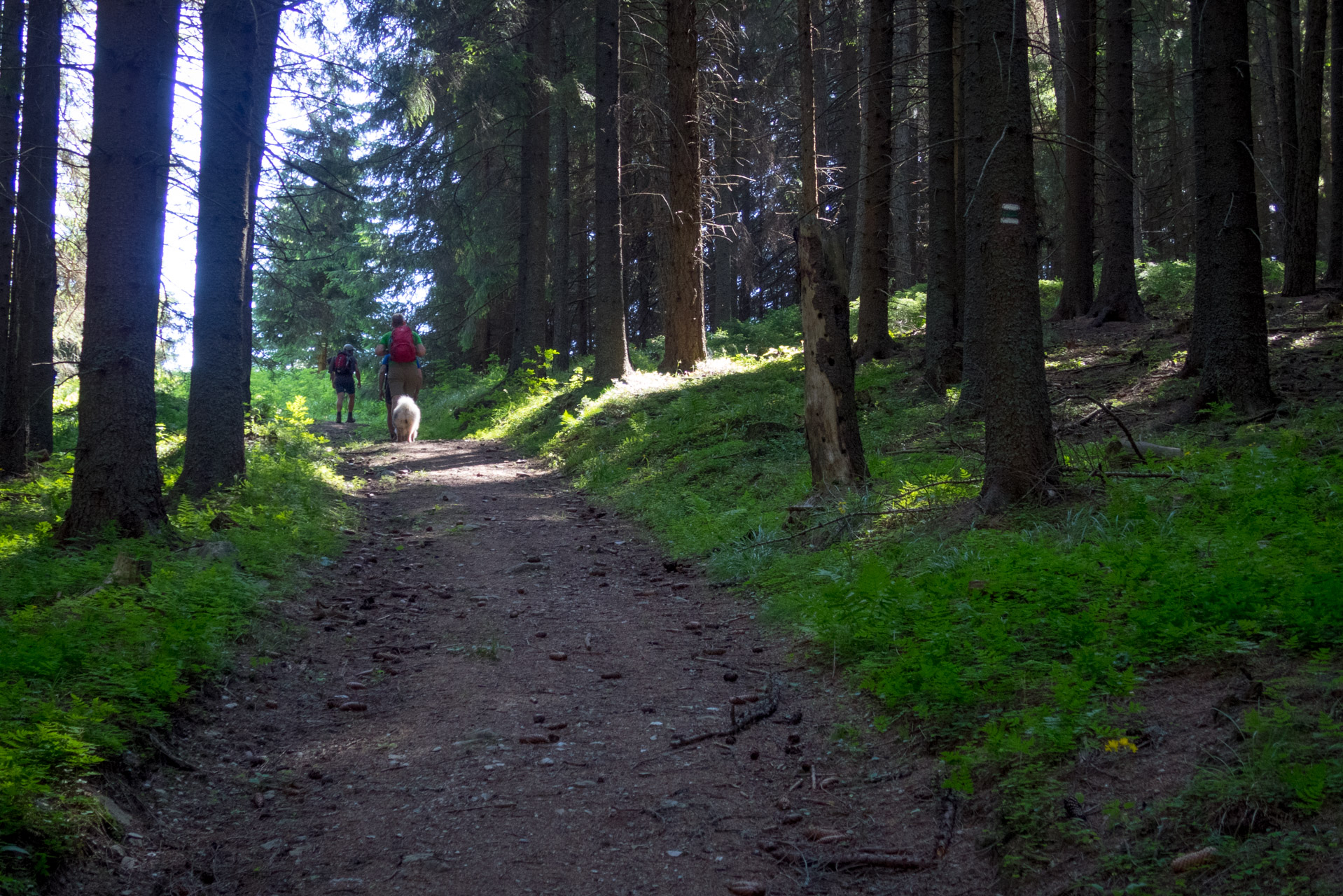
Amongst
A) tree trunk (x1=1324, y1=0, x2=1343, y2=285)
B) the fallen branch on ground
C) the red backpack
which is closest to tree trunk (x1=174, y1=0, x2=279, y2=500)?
the fallen branch on ground

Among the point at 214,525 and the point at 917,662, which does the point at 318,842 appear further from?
the point at 214,525

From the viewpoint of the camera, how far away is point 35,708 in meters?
3.65

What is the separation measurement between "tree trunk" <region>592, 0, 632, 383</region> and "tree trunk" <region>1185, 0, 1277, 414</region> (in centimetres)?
1007

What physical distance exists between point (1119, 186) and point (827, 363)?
9.96m

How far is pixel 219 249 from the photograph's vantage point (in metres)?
8.85

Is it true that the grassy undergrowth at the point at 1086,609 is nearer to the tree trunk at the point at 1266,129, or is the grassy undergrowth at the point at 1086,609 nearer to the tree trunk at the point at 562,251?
the tree trunk at the point at 562,251

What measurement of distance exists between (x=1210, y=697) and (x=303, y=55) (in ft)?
32.0

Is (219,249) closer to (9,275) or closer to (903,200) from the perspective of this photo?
(9,275)

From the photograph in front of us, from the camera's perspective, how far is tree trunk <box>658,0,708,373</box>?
15578mm

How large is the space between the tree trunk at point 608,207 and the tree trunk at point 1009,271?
10.2m

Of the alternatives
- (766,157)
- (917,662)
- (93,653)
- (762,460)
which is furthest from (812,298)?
(766,157)

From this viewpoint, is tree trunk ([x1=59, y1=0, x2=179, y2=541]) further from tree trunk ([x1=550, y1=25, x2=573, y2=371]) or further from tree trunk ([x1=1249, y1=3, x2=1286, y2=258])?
tree trunk ([x1=1249, y1=3, x2=1286, y2=258])

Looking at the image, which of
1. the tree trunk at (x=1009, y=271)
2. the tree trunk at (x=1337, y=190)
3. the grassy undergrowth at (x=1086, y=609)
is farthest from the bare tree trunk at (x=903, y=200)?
the grassy undergrowth at (x=1086, y=609)

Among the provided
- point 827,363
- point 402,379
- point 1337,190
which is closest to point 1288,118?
point 1337,190
